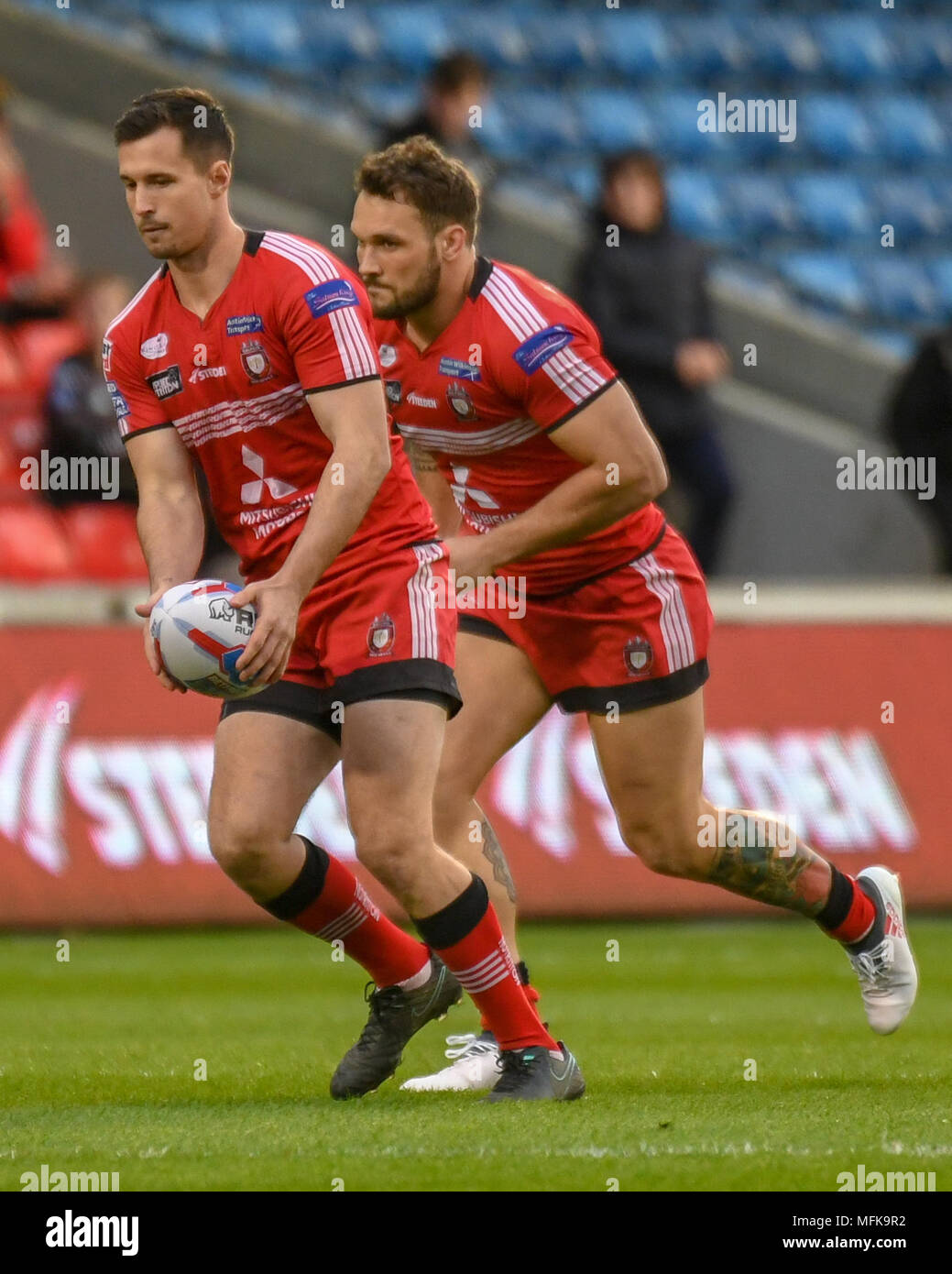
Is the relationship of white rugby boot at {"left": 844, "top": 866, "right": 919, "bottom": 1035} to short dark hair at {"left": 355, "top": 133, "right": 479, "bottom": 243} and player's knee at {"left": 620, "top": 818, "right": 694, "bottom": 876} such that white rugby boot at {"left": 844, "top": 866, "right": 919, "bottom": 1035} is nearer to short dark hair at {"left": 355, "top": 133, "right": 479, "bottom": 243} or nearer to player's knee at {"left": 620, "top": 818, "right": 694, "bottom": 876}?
player's knee at {"left": 620, "top": 818, "right": 694, "bottom": 876}

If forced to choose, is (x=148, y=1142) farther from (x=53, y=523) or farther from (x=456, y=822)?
(x=53, y=523)

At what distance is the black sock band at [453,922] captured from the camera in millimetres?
5441

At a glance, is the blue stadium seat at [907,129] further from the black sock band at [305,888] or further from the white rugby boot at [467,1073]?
the black sock band at [305,888]

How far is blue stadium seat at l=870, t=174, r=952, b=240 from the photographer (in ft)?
49.8

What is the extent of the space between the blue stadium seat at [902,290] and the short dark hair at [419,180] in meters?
9.64

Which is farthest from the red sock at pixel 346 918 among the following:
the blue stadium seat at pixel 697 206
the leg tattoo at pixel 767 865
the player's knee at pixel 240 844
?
the blue stadium seat at pixel 697 206

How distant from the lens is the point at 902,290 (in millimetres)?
15078

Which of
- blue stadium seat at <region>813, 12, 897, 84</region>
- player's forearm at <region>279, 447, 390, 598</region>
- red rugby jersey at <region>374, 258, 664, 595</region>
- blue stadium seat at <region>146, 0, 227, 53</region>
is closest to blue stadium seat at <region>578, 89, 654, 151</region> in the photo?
blue stadium seat at <region>813, 12, 897, 84</region>

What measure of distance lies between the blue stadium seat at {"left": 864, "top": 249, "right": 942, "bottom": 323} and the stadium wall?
14.7ft

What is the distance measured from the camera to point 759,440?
13.5 metres

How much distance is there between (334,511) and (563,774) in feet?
17.5

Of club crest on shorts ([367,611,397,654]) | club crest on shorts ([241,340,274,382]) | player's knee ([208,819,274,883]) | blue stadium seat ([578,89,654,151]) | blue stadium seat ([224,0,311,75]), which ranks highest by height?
blue stadium seat ([224,0,311,75])

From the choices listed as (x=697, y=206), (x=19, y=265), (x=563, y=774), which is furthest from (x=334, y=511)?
(x=697, y=206)

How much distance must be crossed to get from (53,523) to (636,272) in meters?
3.41
